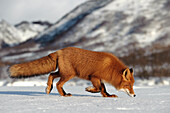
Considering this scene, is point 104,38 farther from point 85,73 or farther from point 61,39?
point 85,73

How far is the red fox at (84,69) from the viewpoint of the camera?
26.3ft

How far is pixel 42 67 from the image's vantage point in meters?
8.53

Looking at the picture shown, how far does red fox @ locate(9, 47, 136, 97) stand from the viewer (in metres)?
8.02

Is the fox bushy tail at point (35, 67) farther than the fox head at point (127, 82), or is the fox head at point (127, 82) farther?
the fox bushy tail at point (35, 67)

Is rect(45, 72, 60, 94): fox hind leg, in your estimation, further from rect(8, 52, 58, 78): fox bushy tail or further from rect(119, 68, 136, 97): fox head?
rect(119, 68, 136, 97): fox head

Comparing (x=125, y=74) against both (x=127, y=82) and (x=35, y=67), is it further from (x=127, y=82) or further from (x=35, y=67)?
(x=35, y=67)

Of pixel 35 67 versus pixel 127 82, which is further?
pixel 35 67

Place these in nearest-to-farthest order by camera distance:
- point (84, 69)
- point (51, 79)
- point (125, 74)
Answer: point (125, 74), point (84, 69), point (51, 79)

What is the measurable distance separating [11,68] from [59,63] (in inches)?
58.7

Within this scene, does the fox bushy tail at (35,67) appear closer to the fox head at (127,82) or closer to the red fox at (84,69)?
the red fox at (84,69)

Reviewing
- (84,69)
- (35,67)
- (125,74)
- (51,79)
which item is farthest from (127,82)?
(35,67)

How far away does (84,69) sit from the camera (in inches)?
322

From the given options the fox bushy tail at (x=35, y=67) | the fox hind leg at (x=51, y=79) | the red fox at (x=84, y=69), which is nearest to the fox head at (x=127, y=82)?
the red fox at (x=84, y=69)

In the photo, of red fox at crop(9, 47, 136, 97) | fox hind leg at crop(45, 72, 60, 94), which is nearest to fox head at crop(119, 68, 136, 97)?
red fox at crop(9, 47, 136, 97)
